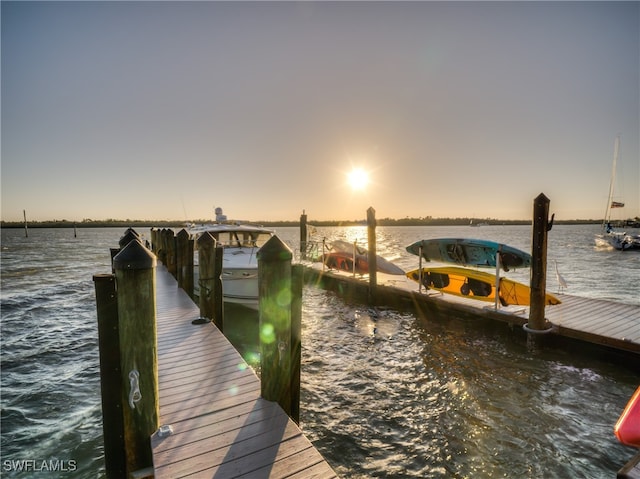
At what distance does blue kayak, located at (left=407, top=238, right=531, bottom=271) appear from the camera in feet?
37.8

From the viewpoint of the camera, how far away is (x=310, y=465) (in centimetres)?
282

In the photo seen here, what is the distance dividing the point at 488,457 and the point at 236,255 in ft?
31.5

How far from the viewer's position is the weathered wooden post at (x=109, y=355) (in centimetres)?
305

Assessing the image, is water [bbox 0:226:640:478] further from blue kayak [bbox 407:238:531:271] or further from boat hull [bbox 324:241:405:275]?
boat hull [bbox 324:241:405:275]

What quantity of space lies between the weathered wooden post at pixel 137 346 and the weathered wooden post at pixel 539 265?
8492 millimetres

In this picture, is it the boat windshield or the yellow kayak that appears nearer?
the yellow kayak

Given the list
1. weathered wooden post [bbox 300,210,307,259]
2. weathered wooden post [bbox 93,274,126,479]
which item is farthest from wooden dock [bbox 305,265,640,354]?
weathered wooden post [bbox 300,210,307,259]

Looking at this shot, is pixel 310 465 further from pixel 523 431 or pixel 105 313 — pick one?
pixel 523 431

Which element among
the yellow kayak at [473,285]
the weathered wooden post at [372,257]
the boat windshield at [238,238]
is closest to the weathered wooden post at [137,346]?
the yellow kayak at [473,285]

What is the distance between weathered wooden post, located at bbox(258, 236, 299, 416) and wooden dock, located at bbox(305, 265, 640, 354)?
7.65 metres

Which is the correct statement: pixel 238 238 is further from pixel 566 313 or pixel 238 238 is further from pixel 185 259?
pixel 566 313

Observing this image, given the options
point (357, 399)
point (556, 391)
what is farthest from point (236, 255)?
point (556, 391)

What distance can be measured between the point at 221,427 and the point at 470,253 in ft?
38.3

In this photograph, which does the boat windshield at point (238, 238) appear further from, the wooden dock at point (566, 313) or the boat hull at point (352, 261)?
the wooden dock at point (566, 313)
